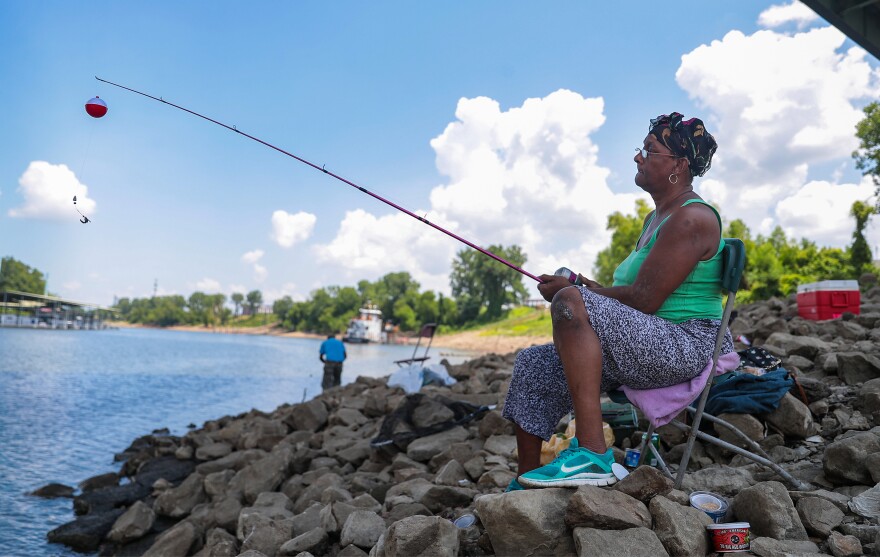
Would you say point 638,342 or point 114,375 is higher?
point 638,342

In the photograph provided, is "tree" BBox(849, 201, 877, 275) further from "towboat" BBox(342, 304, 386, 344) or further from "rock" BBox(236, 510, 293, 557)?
"towboat" BBox(342, 304, 386, 344)

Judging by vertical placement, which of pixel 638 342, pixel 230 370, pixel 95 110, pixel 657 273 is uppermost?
pixel 95 110

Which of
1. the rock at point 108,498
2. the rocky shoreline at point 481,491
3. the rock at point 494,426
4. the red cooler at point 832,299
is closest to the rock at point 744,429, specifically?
the rocky shoreline at point 481,491

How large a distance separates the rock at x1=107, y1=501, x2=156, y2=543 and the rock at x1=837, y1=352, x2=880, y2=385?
6006mm

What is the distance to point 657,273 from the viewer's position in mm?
2240

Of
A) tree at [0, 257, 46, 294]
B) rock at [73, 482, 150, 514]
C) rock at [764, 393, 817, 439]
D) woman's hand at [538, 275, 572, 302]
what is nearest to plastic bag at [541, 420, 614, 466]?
rock at [764, 393, 817, 439]

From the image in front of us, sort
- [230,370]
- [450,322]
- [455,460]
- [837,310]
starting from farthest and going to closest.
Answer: [450,322] → [230,370] → [837,310] → [455,460]

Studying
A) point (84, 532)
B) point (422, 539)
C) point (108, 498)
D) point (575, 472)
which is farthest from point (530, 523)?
point (108, 498)

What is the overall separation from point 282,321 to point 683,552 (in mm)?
118342

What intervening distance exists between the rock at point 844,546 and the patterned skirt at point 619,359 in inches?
27.5

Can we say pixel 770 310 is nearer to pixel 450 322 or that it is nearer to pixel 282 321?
pixel 450 322

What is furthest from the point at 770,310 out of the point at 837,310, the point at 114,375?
the point at 114,375

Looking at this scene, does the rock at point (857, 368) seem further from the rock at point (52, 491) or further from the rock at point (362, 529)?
the rock at point (52, 491)

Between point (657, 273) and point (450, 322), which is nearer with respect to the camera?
point (657, 273)
